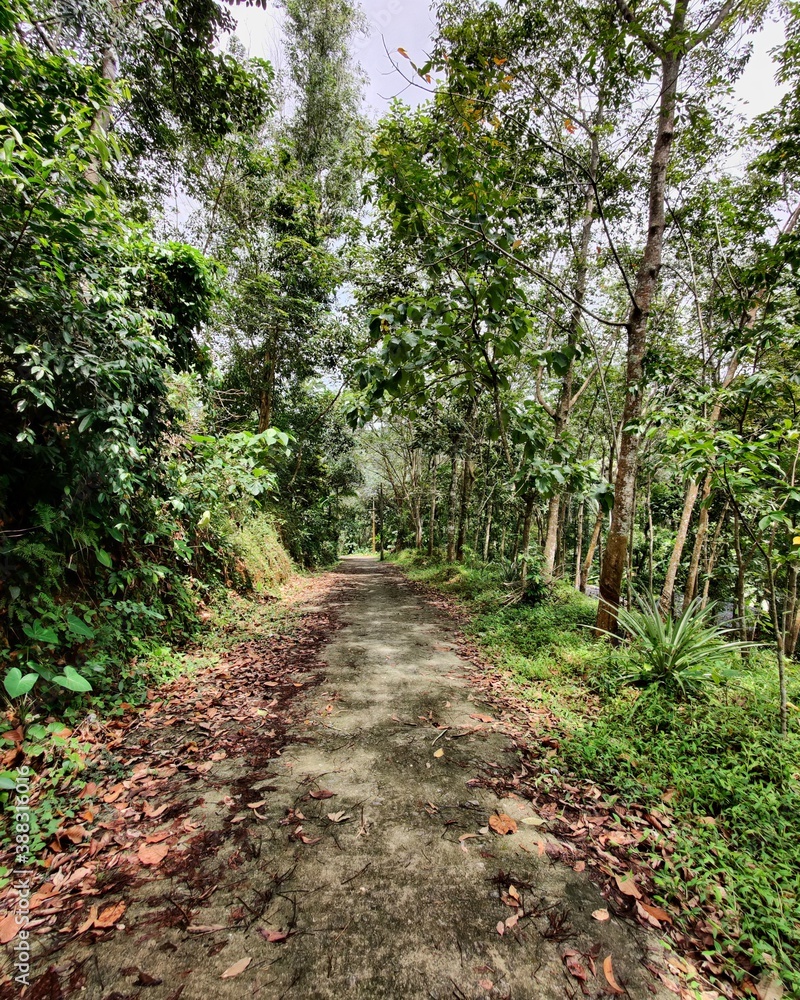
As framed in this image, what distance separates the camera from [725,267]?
820cm

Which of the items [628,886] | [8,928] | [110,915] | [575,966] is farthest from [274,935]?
[628,886]


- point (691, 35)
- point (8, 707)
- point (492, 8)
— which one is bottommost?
point (8, 707)

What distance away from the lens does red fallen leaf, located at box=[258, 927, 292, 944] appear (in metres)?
1.77

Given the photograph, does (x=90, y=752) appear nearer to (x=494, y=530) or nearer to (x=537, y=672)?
(x=537, y=672)

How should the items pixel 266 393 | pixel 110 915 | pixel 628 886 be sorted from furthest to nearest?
1. pixel 266 393
2. pixel 628 886
3. pixel 110 915

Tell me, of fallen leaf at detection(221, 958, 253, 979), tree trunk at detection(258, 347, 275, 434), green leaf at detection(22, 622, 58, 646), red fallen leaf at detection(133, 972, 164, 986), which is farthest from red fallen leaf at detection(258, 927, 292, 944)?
tree trunk at detection(258, 347, 275, 434)

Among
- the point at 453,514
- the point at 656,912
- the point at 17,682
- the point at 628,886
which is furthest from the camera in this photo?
the point at 453,514

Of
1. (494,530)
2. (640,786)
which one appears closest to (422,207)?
(640,786)

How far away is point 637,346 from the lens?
4.85 meters

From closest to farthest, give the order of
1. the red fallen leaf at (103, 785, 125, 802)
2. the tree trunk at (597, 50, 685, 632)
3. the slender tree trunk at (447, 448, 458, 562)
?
the red fallen leaf at (103, 785, 125, 802)
the tree trunk at (597, 50, 685, 632)
the slender tree trunk at (447, 448, 458, 562)

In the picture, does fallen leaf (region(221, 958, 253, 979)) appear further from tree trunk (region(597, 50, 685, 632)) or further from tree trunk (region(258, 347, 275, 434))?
tree trunk (region(258, 347, 275, 434))

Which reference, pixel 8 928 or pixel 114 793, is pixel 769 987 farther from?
pixel 114 793

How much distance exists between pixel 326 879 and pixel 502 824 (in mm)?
1109

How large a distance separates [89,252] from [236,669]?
4243mm
